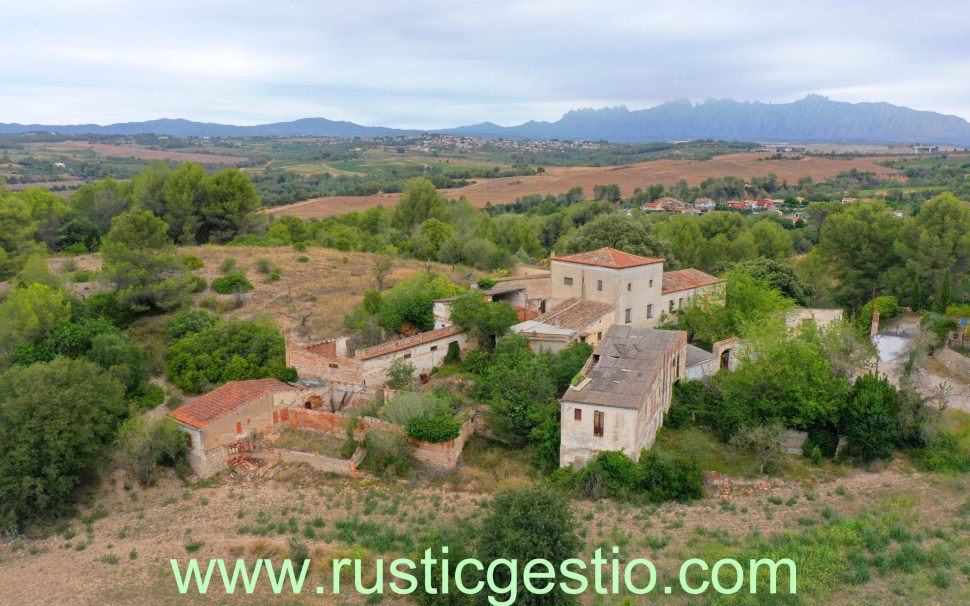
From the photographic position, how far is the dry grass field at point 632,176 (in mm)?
76188

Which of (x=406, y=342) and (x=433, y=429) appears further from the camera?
(x=406, y=342)

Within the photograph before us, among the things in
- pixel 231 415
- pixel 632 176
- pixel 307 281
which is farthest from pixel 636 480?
pixel 632 176

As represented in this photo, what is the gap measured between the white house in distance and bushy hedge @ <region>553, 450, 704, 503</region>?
1.25 feet

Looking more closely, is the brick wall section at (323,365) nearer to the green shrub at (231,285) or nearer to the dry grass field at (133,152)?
the green shrub at (231,285)

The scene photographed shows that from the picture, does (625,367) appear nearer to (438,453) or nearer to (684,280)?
(438,453)

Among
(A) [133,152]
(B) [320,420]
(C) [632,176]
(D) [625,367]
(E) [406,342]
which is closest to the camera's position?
(D) [625,367]

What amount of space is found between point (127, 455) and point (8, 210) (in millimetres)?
21186

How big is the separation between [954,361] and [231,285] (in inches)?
1211

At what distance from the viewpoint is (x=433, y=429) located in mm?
18984

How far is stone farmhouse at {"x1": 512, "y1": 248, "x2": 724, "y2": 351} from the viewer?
2430 centimetres

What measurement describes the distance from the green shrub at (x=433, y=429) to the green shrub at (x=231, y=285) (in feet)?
53.2

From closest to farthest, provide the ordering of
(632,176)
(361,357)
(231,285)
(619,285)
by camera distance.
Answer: (361,357) < (619,285) < (231,285) < (632,176)

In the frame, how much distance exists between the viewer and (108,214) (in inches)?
1672

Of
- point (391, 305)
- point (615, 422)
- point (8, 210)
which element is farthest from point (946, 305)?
point (8, 210)
